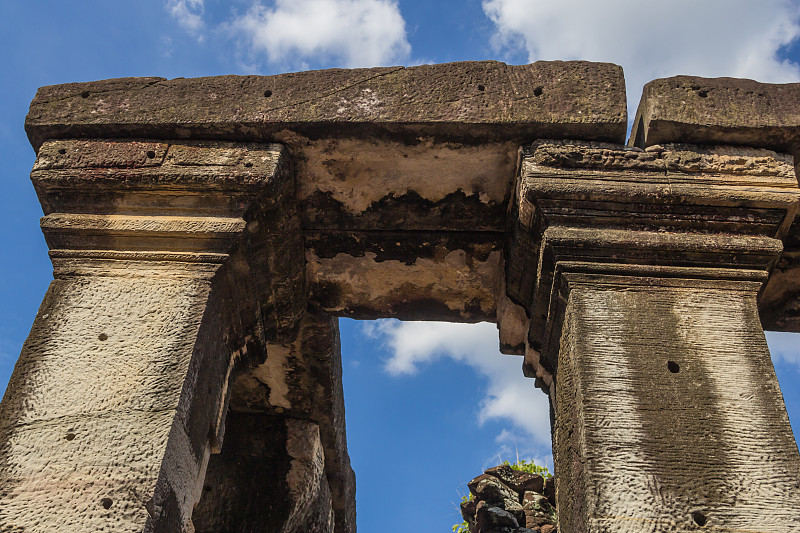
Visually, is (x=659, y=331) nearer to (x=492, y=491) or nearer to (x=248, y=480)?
(x=248, y=480)

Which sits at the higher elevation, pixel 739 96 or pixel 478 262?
pixel 739 96

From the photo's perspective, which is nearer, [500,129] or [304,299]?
[500,129]

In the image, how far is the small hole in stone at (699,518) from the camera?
2914 millimetres

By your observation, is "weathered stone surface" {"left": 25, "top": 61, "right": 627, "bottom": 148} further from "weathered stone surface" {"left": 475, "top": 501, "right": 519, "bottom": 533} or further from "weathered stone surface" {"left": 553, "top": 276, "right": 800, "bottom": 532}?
→ "weathered stone surface" {"left": 475, "top": 501, "right": 519, "bottom": 533}

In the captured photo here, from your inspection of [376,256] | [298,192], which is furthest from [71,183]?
[376,256]

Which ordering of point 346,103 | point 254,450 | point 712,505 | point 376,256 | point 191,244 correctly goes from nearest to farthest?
point 712,505, point 191,244, point 346,103, point 376,256, point 254,450

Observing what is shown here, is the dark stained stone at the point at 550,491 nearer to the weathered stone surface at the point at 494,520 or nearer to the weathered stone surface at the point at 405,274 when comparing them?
the weathered stone surface at the point at 494,520

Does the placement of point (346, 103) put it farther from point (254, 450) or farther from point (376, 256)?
point (254, 450)

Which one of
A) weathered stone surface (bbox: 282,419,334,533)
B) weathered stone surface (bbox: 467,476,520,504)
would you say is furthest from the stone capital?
weathered stone surface (bbox: 467,476,520,504)

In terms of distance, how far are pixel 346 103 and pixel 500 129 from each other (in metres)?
0.90

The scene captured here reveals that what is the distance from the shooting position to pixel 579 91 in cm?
431

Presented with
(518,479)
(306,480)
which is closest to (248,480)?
(306,480)

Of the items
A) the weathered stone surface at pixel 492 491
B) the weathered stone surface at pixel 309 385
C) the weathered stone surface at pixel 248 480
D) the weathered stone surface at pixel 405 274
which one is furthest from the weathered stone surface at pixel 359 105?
the weathered stone surface at pixel 492 491

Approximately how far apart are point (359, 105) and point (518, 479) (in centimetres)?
409
